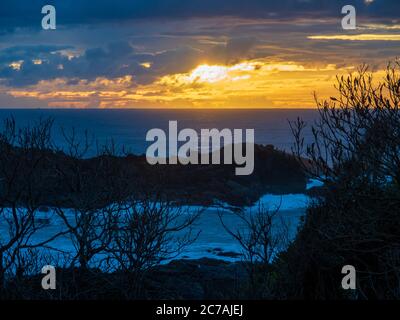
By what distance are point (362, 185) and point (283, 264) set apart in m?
4.91

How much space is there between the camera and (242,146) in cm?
8188

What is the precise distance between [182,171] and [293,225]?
67.1 ft

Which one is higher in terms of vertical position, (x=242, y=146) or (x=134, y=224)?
(x=242, y=146)

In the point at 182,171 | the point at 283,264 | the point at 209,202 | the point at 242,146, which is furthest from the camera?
the point at 242,146

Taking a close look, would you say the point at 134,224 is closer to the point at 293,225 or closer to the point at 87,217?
the point at 87,217

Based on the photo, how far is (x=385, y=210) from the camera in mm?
13789
